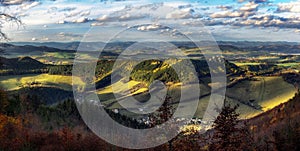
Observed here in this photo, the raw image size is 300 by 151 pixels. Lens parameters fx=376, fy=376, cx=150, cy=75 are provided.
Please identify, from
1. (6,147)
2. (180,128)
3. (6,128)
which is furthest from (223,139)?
(6,128)

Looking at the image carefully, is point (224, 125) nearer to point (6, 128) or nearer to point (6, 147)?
point (6, 147)

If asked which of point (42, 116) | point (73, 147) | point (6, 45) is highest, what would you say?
point (6, 45)

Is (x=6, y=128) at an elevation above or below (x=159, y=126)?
below

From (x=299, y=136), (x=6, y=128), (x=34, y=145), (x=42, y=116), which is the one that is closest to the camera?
(x=299, y=136)

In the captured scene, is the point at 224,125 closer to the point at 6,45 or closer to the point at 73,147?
the point at 6,45

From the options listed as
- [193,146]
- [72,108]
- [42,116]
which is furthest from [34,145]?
[72,108]

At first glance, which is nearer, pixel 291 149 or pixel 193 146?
pixel 193 146

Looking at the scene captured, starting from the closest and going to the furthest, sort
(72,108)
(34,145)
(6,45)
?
(6,45) < (34,145) < (72,108)
